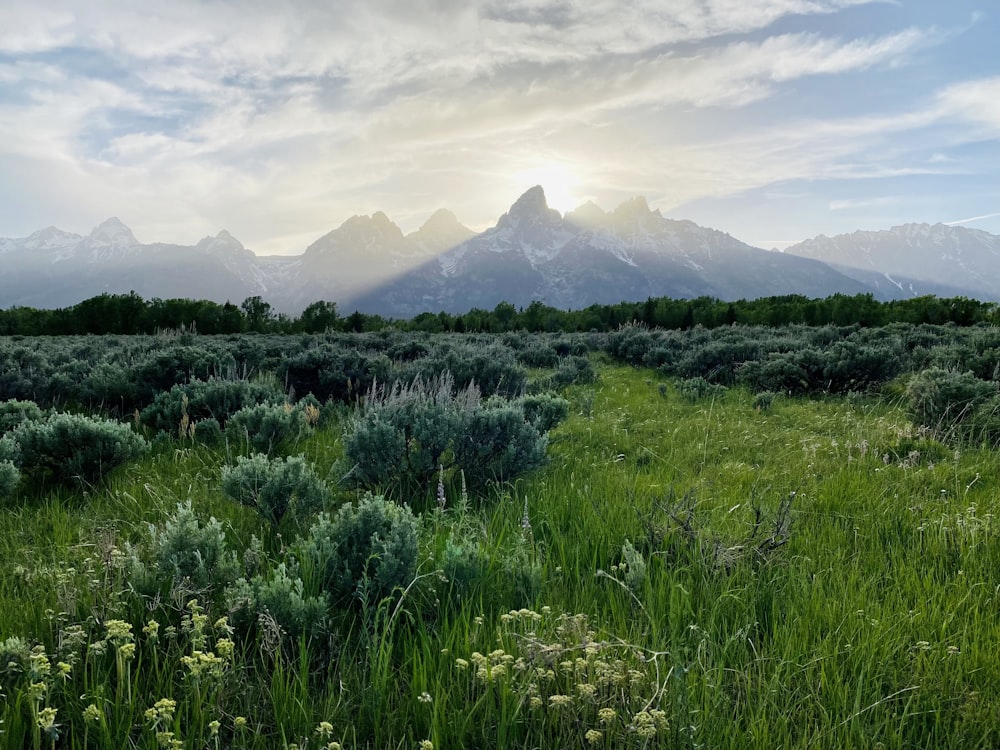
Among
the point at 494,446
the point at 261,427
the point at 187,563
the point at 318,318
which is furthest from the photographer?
the point at 318,318

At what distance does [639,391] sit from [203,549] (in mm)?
9651

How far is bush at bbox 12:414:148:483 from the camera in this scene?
475 cm

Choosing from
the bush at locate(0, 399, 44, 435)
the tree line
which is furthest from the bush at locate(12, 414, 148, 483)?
the tree line

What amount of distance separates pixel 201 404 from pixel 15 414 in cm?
191

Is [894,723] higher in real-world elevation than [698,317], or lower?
lower

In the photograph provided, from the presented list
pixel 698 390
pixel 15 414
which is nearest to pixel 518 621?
pixel 15 414

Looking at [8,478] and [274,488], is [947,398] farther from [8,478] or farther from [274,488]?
[8,478]

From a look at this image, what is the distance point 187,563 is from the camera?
2.63 m

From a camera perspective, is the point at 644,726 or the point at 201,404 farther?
the point at 201,404

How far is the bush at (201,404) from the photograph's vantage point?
6.91 metres

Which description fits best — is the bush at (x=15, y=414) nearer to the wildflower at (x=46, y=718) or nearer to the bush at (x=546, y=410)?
the bush at (x=546, y=410)

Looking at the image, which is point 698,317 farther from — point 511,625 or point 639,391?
point 511,625

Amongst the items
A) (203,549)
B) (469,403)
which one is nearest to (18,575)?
(203,549)

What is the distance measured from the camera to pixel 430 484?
188 inches
